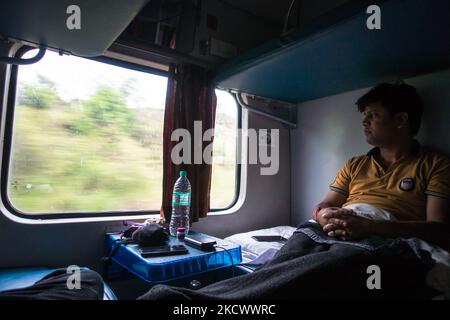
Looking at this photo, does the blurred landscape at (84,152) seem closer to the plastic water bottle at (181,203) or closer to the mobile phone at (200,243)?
the plastic water bottle at (181,203)

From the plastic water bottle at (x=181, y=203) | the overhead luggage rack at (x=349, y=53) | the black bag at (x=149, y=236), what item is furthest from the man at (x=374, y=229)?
the plastic water bottle at (x=181, y=203)

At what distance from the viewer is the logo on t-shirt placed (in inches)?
49.2

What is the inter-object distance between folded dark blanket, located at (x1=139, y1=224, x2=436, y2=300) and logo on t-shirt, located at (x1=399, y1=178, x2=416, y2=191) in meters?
0.45

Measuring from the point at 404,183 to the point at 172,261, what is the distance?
1.15 meters

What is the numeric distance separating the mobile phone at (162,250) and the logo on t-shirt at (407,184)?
109 centimetres

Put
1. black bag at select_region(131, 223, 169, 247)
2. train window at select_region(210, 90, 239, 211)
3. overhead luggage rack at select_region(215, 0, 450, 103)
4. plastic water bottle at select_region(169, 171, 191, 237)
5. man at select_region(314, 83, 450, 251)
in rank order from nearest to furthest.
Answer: overhead luggage rack at select_region(215, 0, 450, 103) → man at select_region(314, 83, 450, 251) → black bag at select_region(131, 223, 169, 247) → plastic water bottle at select_region(169, 171, 191, 237) → train window at select_region(210, 90, 239, 211)

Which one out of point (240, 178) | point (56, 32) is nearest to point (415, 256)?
point (240, 178)

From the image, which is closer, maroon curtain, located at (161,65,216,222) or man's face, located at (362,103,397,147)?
man's face, located at (362,103,397,147)

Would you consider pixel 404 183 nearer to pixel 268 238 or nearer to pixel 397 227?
pixel 397 227

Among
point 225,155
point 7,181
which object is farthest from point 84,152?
point 225,155

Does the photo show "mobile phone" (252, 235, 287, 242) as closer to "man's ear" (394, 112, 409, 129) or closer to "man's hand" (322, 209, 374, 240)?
"man's hand" (322, 209, 374, 240)

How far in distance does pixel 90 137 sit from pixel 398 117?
1.73m

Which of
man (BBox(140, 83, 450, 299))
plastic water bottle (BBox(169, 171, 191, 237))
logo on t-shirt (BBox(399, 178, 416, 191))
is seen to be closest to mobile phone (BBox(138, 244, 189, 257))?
plastic water bottle (BBox(169, 171, 191, 237))

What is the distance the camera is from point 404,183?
4.18 ft
